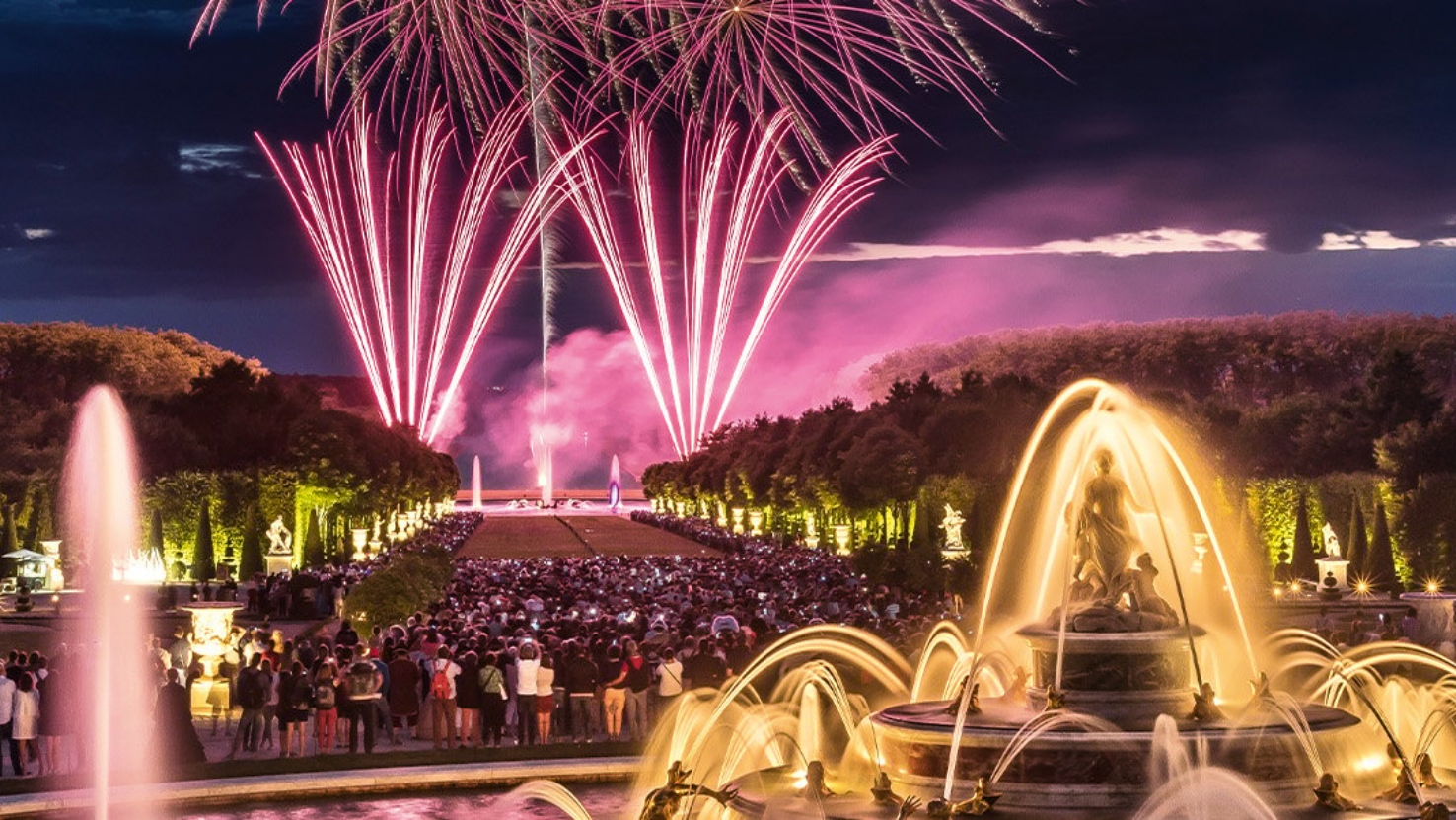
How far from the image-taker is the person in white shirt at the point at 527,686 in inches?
1023

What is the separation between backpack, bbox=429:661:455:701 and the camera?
84.7 feet

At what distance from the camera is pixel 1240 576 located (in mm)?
62250

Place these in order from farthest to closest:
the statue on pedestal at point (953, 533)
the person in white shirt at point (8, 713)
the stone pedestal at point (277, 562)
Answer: the stone pedestal at point (277, 562) → the statue on pedestal at point (953, 533) → the person in white shirt at point (8, 713)

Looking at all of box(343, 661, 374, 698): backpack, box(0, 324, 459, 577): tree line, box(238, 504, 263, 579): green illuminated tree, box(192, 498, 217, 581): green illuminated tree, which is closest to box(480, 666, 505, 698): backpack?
box(343, 661, 374, 698): backpack

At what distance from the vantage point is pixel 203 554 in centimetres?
7138

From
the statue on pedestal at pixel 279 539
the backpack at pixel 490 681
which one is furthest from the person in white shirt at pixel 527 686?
the statue on pedestal at pixel 279 539

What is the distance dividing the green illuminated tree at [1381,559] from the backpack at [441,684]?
3849cm

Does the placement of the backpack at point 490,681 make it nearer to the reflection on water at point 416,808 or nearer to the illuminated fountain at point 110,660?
the reflection on water at point 416,808

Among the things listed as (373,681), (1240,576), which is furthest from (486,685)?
(1240,576)

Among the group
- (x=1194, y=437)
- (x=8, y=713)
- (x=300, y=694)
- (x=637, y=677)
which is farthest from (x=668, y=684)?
(x=1194, y=437)

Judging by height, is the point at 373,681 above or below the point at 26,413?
below

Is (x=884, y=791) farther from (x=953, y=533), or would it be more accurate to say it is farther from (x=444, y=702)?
(x=953, y=533)

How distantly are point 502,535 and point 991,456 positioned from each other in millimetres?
35687

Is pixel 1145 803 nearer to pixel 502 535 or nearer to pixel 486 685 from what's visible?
pixel 486 685
